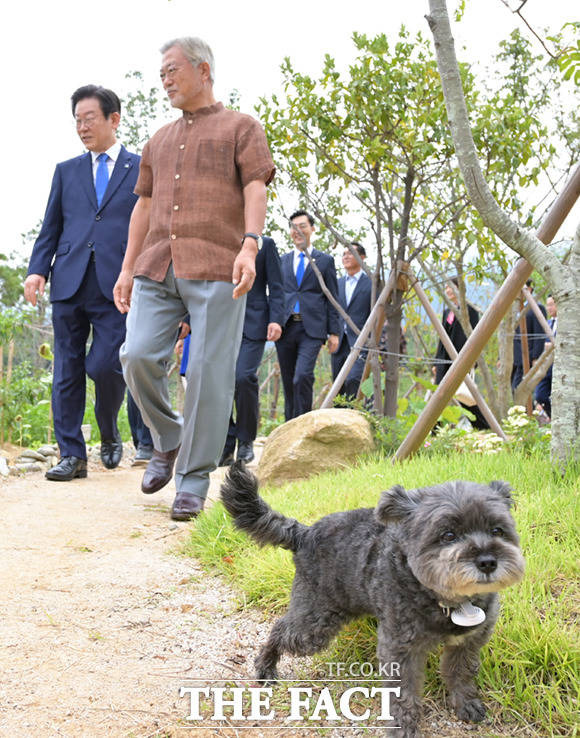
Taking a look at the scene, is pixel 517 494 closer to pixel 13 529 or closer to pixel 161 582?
pixel 161 582

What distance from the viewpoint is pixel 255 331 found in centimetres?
766

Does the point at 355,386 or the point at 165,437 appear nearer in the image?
the point at 165,437

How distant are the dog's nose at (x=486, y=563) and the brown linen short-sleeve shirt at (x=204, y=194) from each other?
2.87 m

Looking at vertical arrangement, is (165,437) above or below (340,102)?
below

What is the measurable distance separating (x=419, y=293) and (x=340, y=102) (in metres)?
1.80

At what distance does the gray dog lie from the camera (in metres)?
1.93

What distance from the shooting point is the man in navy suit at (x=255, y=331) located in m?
7.59

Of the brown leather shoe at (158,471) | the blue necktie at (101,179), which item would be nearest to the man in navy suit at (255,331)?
the blue necktie at (101,179)

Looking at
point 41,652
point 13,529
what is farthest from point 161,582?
point 13,529

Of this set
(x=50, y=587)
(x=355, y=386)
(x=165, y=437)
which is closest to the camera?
(x=50, y=587)

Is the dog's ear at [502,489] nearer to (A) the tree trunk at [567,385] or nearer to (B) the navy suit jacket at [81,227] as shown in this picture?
(A) the tree trunk at [567,385]

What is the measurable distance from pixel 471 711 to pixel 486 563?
685 millimetres

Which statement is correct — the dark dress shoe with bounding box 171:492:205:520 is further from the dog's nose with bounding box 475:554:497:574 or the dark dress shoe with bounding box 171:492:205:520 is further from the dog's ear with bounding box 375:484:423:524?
the dog's nose with bounding box 475:554:497:574

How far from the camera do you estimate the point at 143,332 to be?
4.43 metres
